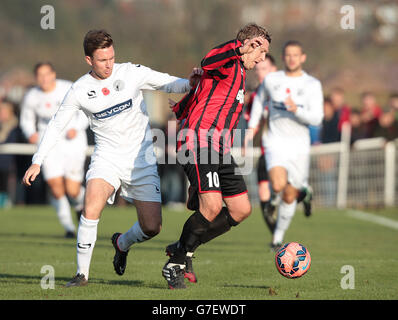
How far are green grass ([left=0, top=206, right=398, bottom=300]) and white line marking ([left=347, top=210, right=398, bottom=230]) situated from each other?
1.07 feet

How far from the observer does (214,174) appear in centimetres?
733

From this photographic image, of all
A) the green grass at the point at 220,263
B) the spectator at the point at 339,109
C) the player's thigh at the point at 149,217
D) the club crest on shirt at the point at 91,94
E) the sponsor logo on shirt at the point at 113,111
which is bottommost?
the green grass at the point at 220,263

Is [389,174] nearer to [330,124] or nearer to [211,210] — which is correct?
[330,124]

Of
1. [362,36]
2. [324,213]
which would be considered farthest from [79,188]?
[362,36]

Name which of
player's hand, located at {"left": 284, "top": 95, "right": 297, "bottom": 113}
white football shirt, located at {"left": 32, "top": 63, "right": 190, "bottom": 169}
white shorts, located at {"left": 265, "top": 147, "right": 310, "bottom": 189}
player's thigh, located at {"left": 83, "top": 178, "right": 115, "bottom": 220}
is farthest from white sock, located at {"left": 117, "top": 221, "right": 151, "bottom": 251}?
A: white shorts, located at {"left": 265, "top": 147, "right": 310, "bottom": 189}

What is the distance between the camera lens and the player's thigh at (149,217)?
7809 millimetres

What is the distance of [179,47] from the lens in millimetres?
30234

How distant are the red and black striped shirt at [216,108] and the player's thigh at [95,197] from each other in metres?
0.78

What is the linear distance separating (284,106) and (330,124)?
8.33 metres

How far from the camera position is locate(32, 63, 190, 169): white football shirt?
24.9 feet

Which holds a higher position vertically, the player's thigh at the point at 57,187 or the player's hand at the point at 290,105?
the player's hand at the point at 290,105

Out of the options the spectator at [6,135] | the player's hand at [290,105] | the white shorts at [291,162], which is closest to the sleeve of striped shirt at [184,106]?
the player's hand at [290,105]

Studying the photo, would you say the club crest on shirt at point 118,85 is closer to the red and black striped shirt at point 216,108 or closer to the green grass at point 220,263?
the red and black striped shirt at point 216,108
